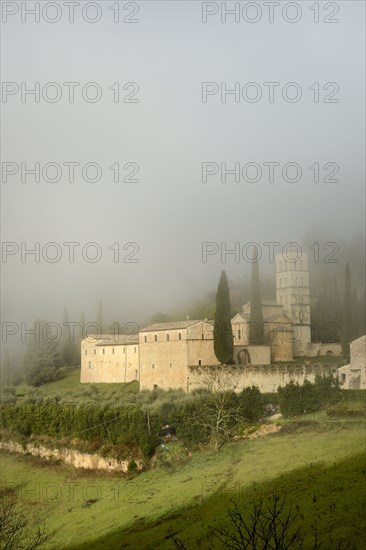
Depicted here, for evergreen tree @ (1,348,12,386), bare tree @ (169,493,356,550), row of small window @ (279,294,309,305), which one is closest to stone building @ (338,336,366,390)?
bare tree @ (169,493,356,550)

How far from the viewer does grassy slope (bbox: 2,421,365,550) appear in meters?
19.2

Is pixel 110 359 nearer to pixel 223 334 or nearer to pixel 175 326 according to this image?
pixel 175 326

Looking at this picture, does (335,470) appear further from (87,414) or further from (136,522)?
(87,414)

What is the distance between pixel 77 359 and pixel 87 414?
98.8 ft

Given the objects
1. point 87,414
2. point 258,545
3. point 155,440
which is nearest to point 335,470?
point 258,545

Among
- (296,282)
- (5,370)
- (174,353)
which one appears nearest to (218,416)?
(174,353)

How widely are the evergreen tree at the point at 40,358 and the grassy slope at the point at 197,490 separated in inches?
1011

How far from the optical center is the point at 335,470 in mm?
21078

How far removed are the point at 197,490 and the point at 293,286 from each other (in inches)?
1447

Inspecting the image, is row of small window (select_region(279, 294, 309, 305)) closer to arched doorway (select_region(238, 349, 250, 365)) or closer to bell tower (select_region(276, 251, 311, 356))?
bell tower (select_region(276, 251, 311, 356))

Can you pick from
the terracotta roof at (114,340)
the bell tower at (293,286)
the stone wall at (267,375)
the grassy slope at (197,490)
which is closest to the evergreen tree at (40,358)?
the terracotta roof at (114,340)

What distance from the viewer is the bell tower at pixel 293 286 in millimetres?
57625

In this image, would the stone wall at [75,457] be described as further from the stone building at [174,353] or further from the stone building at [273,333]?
the stone building at [273,333]

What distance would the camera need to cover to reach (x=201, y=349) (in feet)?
131
